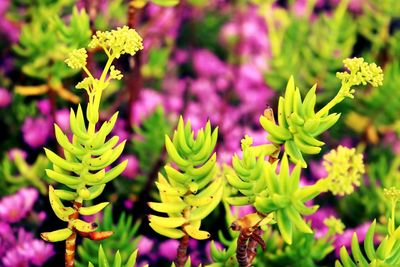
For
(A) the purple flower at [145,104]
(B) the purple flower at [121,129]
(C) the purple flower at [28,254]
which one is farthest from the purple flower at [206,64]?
(C) the purple flower at [28,254]

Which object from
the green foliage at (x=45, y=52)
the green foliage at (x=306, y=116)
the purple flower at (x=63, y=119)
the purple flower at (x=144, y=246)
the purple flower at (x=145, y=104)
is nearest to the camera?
the green foliage at (x=306, y=116)

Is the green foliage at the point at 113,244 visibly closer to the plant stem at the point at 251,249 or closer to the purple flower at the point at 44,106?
the plant stem at the point at 251,249

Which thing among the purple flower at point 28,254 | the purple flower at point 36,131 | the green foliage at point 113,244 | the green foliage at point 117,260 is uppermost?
the purple flower at point 36,131

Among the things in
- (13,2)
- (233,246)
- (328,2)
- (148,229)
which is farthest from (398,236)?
(328,2)

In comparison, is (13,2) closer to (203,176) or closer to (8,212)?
(8,212)

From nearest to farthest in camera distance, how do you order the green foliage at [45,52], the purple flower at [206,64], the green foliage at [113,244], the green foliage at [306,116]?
the green foliage at [306,116] < the green foliage at [113,244] < the green foliage at [45,52] < the purple flower at [206,64]

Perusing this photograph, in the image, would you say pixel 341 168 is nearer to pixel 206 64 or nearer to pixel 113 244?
pixel 113 244

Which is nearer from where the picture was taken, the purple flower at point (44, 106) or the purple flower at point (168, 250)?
the purple flower at point (168, 250)

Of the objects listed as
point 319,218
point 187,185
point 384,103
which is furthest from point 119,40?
point 384,103
